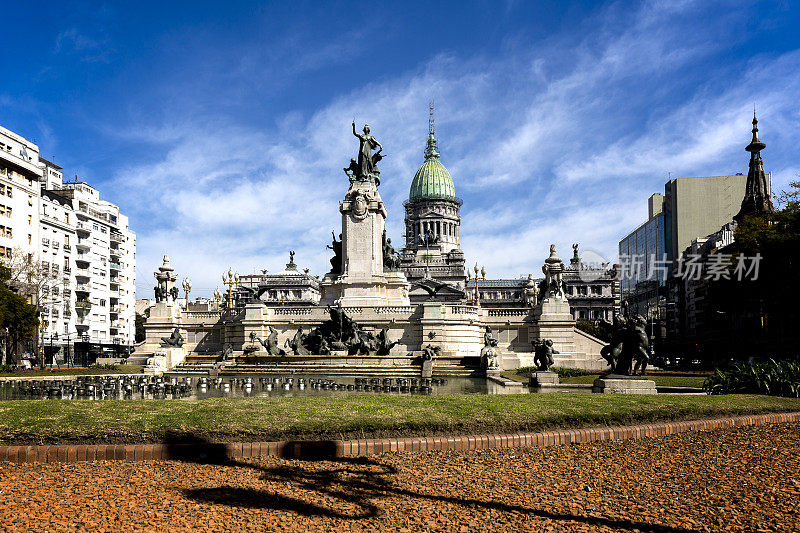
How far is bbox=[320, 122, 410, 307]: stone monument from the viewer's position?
160 ft

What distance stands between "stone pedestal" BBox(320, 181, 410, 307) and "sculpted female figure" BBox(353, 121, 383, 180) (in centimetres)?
139

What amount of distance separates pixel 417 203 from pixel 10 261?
110982 mm

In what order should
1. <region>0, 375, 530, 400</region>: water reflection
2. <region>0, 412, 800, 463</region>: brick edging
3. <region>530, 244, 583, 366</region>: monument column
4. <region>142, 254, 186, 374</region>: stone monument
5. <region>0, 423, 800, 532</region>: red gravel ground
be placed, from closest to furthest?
<region>0, 423, 800, 532</region>: red gravel ground
<region>0, 412, 800, 463</region>: brick edging
<region>0, 375, 530, 400</region>: water reflection
<region>142, 254, 186, 374</region>: stone monument
<region>530, 244, 583, 366</region>: monument column

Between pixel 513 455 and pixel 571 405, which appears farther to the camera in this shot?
pixel 571 405

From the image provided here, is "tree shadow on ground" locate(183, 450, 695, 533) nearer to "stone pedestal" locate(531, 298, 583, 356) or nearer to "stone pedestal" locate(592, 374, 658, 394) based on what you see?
"stone pedestal" locate(592, 374, 658, 394)

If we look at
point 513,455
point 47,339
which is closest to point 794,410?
point 513,455

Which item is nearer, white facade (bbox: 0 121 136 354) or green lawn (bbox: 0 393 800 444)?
green lawn (bbox: 0 393 800 444)

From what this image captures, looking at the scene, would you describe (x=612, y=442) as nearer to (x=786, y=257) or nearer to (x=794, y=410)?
(x=794, y=410)

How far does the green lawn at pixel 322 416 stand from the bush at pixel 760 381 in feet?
9.29

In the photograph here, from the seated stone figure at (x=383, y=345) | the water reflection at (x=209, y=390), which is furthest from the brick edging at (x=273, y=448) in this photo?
the seated stone figure at (x=383, y=345)

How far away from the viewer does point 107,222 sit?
80.9 m

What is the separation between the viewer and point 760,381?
56.8 ft

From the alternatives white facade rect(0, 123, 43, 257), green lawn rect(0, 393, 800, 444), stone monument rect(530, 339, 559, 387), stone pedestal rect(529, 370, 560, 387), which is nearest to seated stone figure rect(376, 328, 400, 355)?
stone monument rect(530, 339, 559, 387)

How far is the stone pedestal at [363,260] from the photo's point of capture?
48562 millimetres
